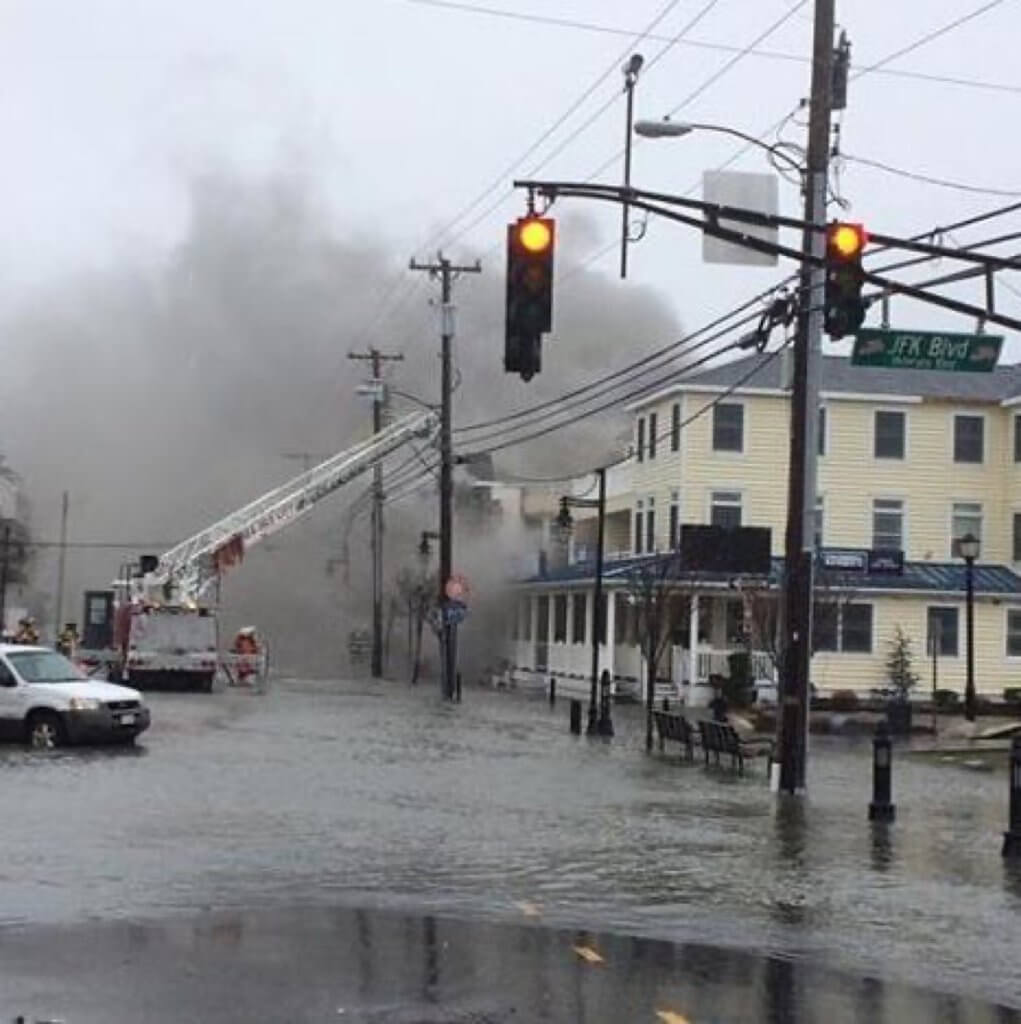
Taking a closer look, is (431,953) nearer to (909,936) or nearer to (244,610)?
(909,936)

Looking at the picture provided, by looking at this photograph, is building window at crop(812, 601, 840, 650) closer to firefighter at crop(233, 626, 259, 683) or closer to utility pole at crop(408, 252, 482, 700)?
utility pole at crop(408, 252, 482, 700)

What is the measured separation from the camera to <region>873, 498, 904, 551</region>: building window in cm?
4950

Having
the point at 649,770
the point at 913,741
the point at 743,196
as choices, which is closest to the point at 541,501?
the point at 913,741

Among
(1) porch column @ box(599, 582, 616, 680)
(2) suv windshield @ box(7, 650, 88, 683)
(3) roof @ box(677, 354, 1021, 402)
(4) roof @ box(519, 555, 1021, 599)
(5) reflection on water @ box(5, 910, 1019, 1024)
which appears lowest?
(5) reflection on water @ box(5, 910, 1019, 1024)

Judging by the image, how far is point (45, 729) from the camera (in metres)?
25.0

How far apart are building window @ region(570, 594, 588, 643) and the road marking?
4536 cm

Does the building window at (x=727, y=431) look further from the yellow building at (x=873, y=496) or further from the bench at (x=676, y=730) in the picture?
the bench at (x=676, y=730)

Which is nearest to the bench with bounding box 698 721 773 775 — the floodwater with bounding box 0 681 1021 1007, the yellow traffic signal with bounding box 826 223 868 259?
the floodwater with bounding box 0 681 1021 1007

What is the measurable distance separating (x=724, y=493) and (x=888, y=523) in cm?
509

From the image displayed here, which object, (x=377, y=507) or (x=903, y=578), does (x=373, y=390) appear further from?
(x=903, y=578)

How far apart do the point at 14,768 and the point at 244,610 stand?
4803cm

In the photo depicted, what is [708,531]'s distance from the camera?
39656mm

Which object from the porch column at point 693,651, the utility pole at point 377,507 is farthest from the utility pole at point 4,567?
the porch column at point 693,651

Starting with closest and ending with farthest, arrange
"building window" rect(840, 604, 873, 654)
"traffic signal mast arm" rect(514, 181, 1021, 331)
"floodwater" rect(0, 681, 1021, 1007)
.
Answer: "floodwater" rect(0, 681, 1021, 1007) < "traffic signal mast arm" rect(514, 181, 1021, 331) < "building window" rect(840, 604, 873, 654)
